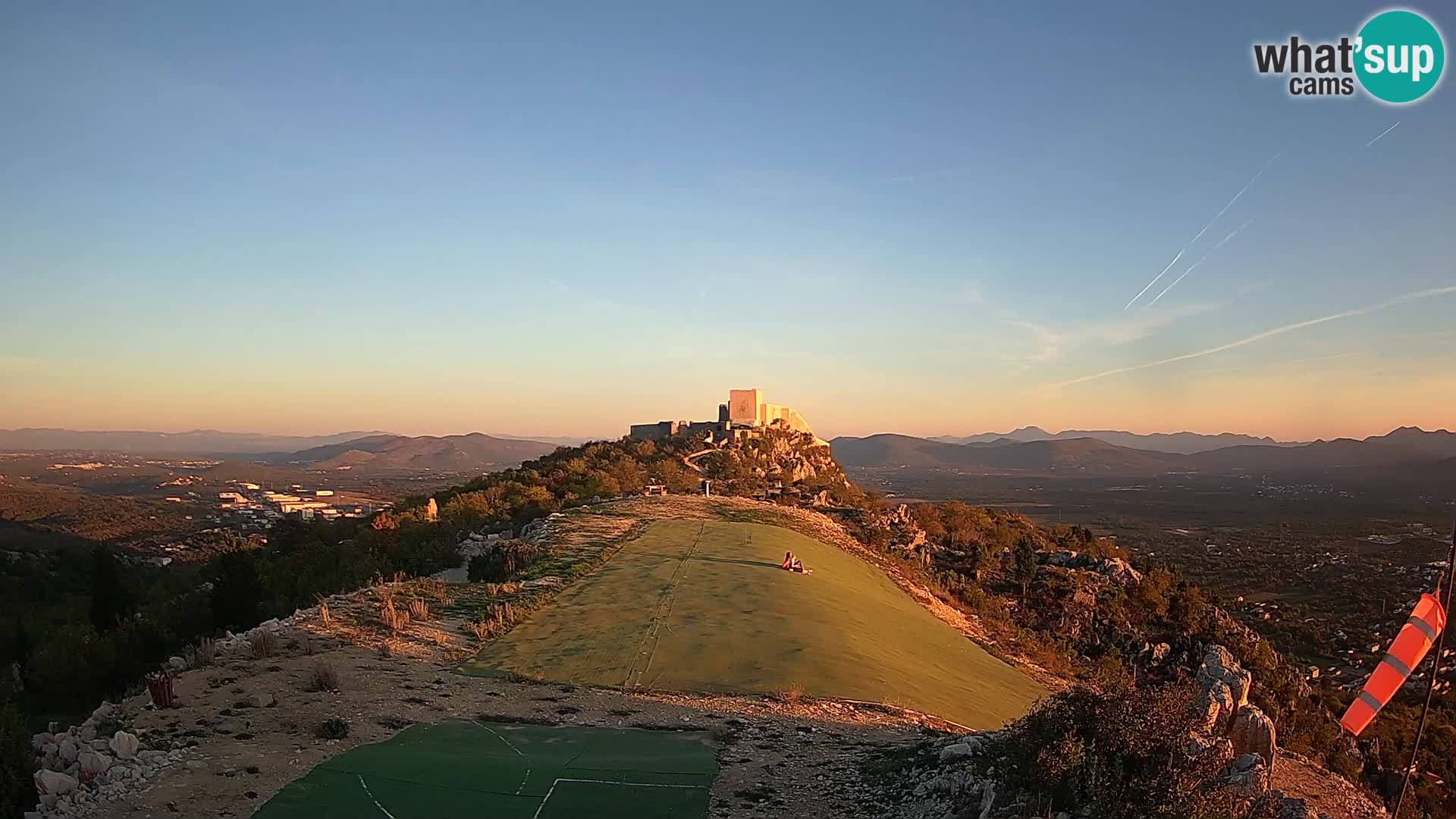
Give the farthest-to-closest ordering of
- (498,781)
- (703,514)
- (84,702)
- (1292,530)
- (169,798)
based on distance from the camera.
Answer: (1292,530) < (703,514) < (84,702) < (498,781) < (169,798)

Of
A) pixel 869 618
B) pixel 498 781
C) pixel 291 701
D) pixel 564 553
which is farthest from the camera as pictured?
pixel 564 553

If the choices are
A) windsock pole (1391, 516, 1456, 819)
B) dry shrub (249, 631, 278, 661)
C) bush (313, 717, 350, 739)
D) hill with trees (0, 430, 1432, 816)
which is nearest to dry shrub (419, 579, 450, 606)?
hill with trees (0, 430, 1432, 816)

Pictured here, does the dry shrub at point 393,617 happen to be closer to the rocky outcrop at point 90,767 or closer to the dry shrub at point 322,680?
the dry shrub at point 322,680

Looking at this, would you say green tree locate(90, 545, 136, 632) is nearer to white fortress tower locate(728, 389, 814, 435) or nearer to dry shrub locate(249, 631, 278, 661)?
dry shrub locate(249, 631, 278, 661)

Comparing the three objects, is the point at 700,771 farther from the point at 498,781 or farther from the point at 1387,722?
the point at 1387,722

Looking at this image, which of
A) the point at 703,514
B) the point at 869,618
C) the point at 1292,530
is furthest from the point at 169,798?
the point at 1292,530

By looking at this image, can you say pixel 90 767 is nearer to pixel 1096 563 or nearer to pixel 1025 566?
pixel 1025 566

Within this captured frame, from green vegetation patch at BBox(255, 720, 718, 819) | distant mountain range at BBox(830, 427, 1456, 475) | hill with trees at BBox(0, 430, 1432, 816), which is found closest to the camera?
green vegetation patch at BBox(255, 720, 718, 819)
